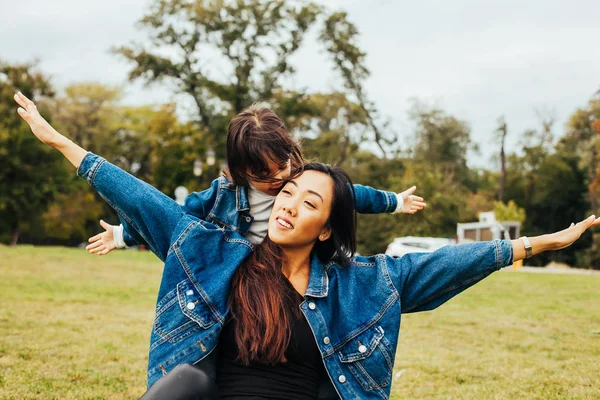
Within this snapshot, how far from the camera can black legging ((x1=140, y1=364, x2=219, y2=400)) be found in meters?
2.30

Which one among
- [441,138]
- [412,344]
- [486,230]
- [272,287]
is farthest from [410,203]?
[441,138]

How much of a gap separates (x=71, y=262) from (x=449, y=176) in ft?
98.5

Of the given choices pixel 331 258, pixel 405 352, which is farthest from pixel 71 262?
pixel 331 258

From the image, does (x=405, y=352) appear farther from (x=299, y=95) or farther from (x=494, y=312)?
(x=299, y=95)

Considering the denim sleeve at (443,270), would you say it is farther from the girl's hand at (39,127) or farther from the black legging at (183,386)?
the girl's hand at (39,127)

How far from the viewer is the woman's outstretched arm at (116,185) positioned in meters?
2.79

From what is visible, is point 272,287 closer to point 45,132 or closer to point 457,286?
point 457,286

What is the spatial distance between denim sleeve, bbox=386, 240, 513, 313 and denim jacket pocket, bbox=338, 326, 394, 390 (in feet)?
0.72

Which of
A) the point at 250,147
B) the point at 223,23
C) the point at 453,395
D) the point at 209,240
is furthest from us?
the point at 223,23

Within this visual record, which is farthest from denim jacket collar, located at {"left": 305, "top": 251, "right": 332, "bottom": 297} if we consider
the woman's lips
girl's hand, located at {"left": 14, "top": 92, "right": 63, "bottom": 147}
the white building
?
the white building

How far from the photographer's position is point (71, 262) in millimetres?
18719

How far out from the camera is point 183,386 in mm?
2350

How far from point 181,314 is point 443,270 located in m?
1.19

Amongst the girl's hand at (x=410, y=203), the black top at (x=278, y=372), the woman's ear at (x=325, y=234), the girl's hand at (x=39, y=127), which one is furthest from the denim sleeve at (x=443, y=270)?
the girl's hand at (x=39, y=127)
